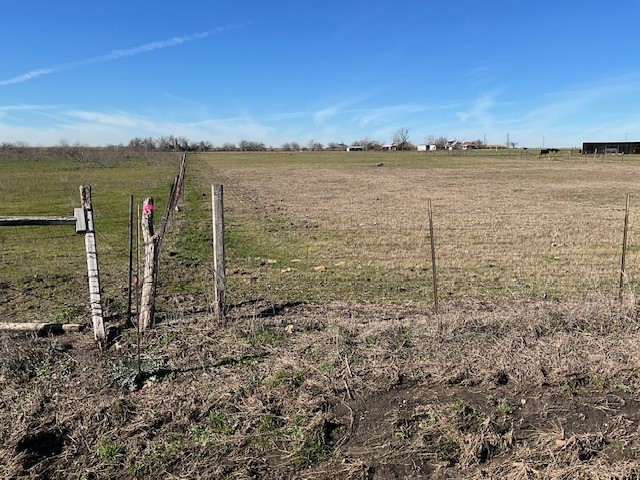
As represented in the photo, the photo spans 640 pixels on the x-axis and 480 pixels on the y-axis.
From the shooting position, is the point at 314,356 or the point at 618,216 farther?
the point at 618,216

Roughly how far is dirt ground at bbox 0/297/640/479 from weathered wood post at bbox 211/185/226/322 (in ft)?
0.78

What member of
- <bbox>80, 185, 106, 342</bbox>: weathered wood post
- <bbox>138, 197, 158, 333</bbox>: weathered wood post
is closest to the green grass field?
<bbox>138, 197, 158, 333</bbox>: weathered wood post

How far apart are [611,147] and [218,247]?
106270mm

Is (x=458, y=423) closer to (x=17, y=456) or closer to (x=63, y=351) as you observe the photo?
(x=17, y=456)

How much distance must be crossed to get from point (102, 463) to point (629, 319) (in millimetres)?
5514

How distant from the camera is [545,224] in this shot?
14.7 m

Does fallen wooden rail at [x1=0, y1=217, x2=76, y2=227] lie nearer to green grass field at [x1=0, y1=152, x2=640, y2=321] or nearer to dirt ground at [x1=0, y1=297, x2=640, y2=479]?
dirt ground at [x1=0, y1=297, x2=640, y2=479]

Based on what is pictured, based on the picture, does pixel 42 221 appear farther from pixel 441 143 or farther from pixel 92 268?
pixel 441 143

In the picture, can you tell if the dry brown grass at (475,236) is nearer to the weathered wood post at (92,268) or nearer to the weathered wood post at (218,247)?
the weathered wood post at (218,247)

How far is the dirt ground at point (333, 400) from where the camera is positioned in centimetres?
343

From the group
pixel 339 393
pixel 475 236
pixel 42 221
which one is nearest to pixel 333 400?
pixel 339 393

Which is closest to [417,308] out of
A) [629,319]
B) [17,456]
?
[629,319]

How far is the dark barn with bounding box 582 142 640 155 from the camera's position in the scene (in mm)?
90838

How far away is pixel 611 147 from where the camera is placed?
9319 centimetres
